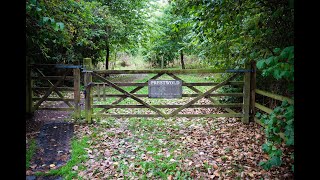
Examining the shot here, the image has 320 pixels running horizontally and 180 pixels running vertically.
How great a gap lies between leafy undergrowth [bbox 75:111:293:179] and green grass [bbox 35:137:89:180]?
5.3 inches

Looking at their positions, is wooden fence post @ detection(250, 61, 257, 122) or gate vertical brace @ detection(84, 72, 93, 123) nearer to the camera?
wooden fence post @ detection(250, 61, 257, 122)

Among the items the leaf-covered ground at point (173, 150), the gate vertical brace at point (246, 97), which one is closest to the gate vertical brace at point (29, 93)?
the leaf-covered ground at point (173, 150)

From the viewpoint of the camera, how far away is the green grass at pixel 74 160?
4.30 meters

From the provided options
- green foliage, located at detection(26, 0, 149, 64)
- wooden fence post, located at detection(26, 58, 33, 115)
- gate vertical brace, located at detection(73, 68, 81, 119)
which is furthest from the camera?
wooden fence post, located at detection(26, 58, 33, 115)

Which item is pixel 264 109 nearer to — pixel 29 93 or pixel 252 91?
pixel 252 91

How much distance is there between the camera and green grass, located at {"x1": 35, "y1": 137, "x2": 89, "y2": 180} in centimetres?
430

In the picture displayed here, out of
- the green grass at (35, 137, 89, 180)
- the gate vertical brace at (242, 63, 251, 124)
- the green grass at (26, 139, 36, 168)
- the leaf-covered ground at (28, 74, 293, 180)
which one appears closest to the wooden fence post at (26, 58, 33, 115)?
the leaf-covered ground at (28, 74, 293, 180)

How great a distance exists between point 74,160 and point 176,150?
214cm

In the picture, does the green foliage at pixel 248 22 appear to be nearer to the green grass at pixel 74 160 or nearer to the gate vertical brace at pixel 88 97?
the gate vertical brace at pixel 88 97

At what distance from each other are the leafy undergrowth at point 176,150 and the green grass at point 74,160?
0.45 ft

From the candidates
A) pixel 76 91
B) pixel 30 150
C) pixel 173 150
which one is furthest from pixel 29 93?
pixel 173 150

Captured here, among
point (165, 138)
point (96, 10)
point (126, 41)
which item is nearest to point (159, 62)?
point (126, 41)

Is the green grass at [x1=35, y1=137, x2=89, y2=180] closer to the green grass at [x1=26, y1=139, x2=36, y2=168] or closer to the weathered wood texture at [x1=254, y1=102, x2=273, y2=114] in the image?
the green grass at [x1=26, y1=139, x2=36, y2=168]
